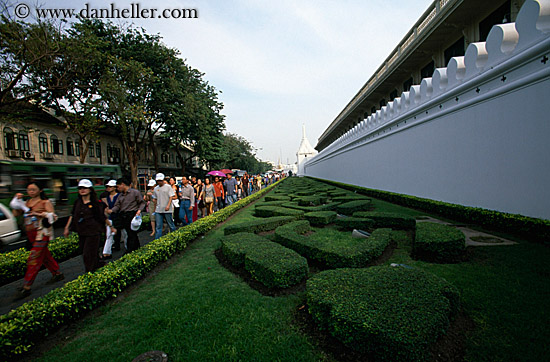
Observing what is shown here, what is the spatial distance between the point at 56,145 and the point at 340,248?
26.5 m

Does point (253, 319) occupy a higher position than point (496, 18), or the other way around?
point (496, 18)

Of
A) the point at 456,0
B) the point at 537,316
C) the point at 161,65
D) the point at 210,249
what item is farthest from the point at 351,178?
the point at 161,65

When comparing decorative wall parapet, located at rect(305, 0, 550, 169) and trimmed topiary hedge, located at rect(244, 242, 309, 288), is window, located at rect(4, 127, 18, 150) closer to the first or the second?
trimmed topiary hedge, located at rect(244, 242, 309, 288)

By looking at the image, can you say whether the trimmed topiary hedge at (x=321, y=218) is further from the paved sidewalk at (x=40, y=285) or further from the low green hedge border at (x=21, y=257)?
the low green hedge border at (x=21, y=257)

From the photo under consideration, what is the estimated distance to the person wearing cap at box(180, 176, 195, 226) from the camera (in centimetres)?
716

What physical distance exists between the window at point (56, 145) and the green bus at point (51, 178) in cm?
1330

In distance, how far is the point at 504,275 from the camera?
3033 millimetres

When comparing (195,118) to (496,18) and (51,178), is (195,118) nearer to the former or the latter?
(51,178)

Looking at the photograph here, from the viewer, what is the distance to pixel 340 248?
12.4ft

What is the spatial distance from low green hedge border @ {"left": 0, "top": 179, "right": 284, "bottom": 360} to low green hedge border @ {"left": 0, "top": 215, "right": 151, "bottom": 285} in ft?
6.68

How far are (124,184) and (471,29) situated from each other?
1391 centimetres

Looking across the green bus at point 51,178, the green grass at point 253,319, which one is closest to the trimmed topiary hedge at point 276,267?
the green grass at point 253,319

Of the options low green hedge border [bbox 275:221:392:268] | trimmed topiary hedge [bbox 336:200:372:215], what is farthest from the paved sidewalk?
trimmed topiary hedge [bbox 336:200:372:215]

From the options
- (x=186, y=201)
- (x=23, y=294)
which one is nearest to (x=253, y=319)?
(x=23, y=294)
